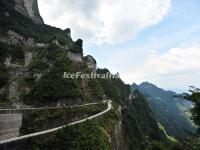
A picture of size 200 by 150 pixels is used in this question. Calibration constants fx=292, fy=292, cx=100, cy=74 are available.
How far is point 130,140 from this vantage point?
10856 centimetres

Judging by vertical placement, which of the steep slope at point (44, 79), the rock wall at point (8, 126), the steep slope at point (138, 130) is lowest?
the steep slope at point (138, 130)

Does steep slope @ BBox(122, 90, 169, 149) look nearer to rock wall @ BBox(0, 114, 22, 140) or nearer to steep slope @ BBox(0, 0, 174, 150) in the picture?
steep slope @ BBox(0, 0, 174, 150)

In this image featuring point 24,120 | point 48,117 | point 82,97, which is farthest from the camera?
point 82,97

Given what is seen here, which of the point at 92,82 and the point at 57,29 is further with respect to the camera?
the point at 57,29

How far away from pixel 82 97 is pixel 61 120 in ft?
90.7

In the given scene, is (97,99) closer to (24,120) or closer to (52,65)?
(52,65)

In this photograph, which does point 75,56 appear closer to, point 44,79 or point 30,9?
point 44,79

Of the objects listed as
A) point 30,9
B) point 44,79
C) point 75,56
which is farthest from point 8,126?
point 30,9

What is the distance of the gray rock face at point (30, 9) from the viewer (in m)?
145

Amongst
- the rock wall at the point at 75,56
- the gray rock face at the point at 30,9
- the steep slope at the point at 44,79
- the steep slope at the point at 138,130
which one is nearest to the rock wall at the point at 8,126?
the steep slope at the point at 44,79

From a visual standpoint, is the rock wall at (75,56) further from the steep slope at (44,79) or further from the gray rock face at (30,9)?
the gray rock face at (30,9)

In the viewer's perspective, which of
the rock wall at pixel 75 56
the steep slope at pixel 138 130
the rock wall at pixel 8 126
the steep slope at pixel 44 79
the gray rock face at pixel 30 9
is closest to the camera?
the rock wall at pixel 8 126

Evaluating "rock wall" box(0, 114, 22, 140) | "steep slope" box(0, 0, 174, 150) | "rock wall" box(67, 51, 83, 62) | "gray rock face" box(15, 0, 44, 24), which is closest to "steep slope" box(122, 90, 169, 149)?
"steep slope" box(0, 0, 174, 150)

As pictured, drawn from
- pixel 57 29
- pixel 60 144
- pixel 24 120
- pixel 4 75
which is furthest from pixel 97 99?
pixel 57 29
